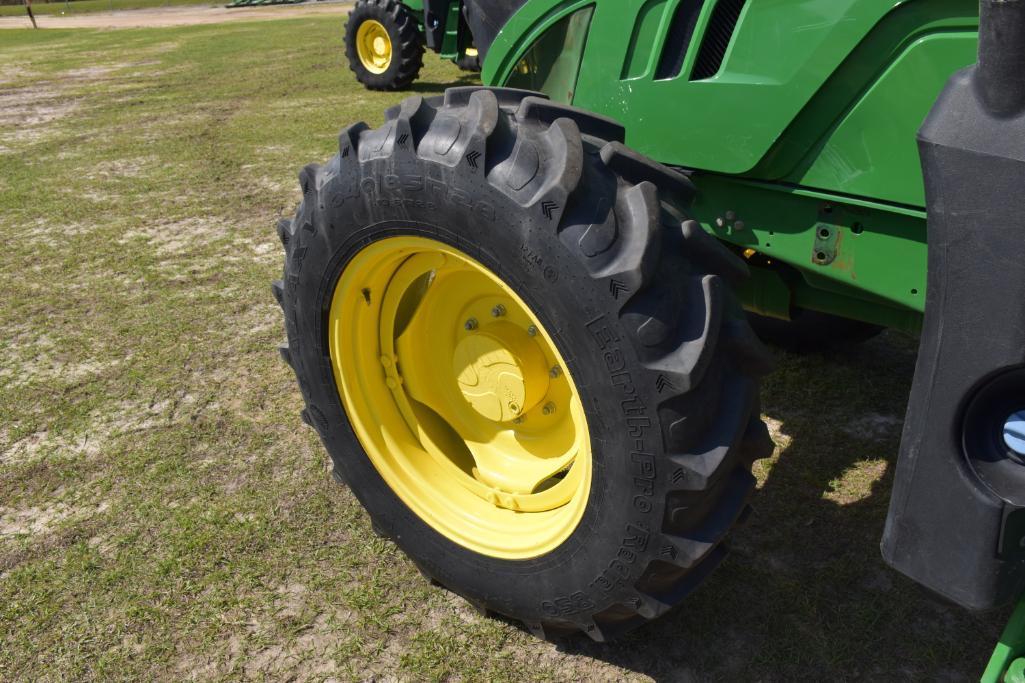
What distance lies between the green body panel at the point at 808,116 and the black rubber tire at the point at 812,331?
112cm

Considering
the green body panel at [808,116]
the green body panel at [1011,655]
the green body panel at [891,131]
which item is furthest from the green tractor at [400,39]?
the green body panel at [1011,655]

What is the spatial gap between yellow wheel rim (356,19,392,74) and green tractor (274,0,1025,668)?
821 centimetres

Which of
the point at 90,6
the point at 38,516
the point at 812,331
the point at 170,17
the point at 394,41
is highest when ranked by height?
the point at 394,41

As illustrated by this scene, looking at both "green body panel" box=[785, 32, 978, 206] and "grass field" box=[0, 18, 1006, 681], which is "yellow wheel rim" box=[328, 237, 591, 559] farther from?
"green body panel" box=[785, 32, 978, 206]

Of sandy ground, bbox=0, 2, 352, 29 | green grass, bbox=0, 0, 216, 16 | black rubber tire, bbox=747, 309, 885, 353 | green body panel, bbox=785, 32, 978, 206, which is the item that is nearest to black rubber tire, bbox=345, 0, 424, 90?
black rubber tire, bbox=747, 309, 885, 353

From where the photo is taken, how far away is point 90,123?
336 inches

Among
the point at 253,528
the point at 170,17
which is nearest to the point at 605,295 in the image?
the point at 253,528

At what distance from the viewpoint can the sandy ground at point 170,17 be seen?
21672 millimetres

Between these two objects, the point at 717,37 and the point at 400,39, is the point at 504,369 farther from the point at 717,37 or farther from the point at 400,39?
the point at 400,39

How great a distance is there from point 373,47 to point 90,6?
24766 mm

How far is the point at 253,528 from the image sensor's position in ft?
8.64

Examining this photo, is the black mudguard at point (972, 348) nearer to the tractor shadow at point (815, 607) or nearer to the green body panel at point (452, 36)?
the tractor shadow at point (815, 607)

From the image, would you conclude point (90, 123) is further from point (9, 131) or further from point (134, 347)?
point (134, 347)

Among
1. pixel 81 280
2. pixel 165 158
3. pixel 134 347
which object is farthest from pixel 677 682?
pixel 165 158
